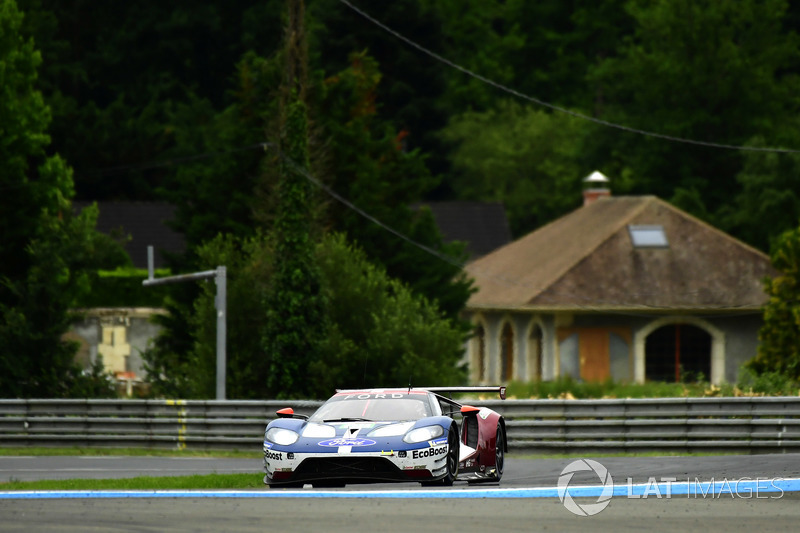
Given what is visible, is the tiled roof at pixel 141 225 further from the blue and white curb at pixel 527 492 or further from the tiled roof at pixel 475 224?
the blue and white curb at pixel 527 492

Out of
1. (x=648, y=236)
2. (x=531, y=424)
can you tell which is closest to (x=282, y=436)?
(x=531, y=424)

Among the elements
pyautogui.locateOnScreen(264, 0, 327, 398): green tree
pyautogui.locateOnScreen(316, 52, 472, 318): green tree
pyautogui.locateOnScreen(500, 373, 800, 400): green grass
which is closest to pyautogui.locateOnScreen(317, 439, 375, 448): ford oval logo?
pyautogui.locateOnScreen(500, 373, 800, 400): green grass

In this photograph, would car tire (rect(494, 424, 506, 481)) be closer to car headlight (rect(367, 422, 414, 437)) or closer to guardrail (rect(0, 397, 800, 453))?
car headlight (rect(367, 422, 414, 437))

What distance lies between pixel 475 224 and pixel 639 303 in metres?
18.3

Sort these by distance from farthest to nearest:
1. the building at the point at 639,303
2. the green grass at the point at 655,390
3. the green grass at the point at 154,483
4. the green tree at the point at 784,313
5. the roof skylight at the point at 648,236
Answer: the roof skylight at the point at 648,236 → the building at the point at 639,303 → the green tree at the point at 784,313 → the green grass at the point at 655,390 → the green grass at the point at 154,483

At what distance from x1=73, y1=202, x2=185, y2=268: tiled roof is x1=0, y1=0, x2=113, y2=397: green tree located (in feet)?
64.4

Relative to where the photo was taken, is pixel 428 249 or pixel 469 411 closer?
pixel 469 411

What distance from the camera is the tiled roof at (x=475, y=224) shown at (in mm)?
63375

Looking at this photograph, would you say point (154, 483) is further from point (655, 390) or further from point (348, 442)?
point (655, 390)

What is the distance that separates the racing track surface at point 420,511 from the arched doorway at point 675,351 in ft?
97.9

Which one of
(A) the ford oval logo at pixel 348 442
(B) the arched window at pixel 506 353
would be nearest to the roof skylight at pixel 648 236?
(B) the arched window at pixel 506 353

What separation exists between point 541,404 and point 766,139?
43.7m

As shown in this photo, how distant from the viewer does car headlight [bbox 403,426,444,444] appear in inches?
631

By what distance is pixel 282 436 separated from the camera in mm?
16438
